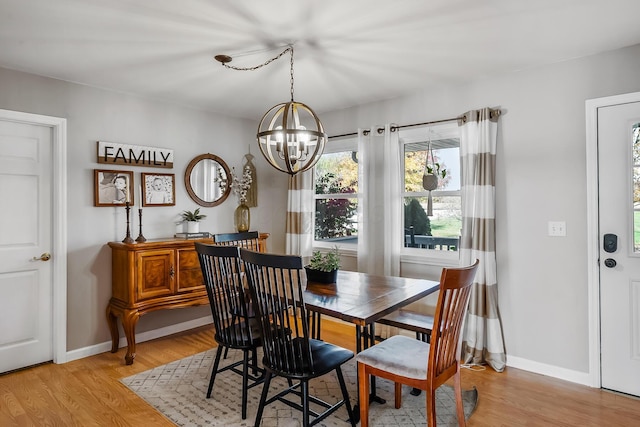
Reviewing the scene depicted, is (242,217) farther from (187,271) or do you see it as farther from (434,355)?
(434,355)

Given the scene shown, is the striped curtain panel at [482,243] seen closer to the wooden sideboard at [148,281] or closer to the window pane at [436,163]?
the window pane at [436,163]

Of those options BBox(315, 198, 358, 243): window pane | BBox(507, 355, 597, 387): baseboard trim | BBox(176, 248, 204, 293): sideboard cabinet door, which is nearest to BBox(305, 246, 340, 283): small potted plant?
BBox(176, 248, 204, 293): sideboard cabinet door

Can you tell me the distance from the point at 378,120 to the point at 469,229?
1.50 metres

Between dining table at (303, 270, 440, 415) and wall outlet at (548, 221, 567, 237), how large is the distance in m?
1.12

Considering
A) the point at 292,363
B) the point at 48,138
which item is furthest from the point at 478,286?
the point at 48,138

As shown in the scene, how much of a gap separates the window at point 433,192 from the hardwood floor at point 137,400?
1.26 meters

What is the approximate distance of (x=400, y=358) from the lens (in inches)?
79.7

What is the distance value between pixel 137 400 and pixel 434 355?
2.05 meters

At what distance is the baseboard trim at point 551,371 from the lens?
2752 mm

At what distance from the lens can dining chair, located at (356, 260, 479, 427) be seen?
5.96 feet

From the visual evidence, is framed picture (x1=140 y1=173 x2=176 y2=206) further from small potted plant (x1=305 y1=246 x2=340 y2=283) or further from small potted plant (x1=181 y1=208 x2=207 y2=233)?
small potted plant (x1=305 y1=246 x2=340 y2=283)

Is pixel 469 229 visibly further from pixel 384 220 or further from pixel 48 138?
pixel 48 138

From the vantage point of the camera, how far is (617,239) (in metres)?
2.62

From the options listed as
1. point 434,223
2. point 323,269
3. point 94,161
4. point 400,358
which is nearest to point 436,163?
point 434,223
